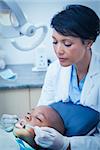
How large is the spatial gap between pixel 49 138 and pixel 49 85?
0.21 metres

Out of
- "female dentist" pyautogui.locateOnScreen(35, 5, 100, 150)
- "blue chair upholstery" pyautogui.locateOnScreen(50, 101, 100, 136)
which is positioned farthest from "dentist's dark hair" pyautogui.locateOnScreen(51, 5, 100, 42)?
"blue chair upholstery" pyautogui.locateOnScreen(50, 101, 100, 136)

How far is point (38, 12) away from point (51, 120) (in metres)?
0.37

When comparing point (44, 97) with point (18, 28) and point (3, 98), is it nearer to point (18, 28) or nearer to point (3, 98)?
point (3, 98)

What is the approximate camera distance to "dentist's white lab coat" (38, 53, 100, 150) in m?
0.83

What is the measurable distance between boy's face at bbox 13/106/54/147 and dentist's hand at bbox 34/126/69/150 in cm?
2

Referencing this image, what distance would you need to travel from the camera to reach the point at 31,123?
0.78 meters

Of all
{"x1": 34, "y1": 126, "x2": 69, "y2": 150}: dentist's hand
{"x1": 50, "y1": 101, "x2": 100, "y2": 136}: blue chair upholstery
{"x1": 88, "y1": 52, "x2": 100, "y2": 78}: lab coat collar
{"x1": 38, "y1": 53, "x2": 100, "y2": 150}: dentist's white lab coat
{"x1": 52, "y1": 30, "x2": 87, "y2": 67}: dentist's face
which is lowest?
{"x1": 34, "y1": 126, "x2": 69, "y2": 150}: dentist's hand

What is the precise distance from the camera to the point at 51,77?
92 centimetres

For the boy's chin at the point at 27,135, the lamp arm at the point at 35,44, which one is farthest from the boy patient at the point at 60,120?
the lamp arm at the point at 35,44

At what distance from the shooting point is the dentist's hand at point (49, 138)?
0.77 metres

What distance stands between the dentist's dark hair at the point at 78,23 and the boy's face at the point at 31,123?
0.25 meters

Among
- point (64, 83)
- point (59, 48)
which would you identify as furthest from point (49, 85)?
point (59, 48)

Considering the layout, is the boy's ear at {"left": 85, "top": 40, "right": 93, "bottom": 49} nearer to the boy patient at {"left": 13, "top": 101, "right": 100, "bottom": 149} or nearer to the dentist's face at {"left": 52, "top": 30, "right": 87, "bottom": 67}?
the dentist's face at {"left": 52, "top": 30, "right": 87, "bottom": 67}

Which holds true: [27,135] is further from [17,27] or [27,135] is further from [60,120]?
[17,27]
